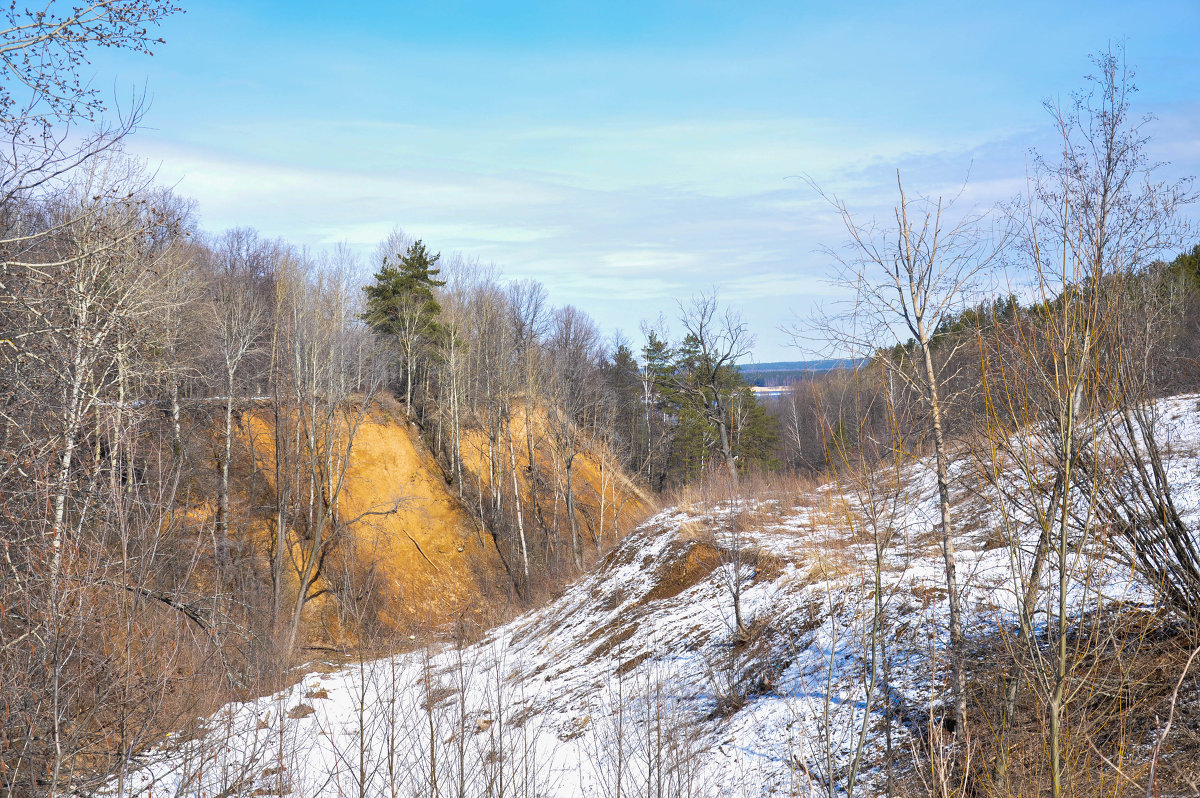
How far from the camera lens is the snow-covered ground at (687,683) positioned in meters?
5.95

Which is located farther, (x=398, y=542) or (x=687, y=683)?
(x=398, y=542)

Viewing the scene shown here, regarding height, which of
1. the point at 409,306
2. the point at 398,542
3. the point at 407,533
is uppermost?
the point at 409,306

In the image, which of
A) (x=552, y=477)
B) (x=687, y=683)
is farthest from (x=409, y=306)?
(x=687, y=683)

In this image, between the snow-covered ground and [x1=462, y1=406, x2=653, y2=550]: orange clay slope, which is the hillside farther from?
the snow-covered ground

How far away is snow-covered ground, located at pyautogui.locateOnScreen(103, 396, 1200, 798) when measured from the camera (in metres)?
5.95

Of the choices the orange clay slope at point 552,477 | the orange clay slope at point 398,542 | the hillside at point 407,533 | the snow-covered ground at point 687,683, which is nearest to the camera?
the snow-covered ground at point 687,683

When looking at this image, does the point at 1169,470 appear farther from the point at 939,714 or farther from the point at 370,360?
the point at 370,360

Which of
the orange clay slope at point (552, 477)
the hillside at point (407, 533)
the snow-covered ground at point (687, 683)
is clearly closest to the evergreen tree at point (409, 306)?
the hillside at point (407, 533)

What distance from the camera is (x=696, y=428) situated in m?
43.0

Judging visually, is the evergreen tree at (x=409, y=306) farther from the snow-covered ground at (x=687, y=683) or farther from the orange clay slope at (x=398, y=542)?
the snow-covered ground at (x=687, y=683)

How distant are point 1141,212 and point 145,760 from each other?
1197 centimetres

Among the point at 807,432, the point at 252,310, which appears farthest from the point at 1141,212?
the point at 807,432

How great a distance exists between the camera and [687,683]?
11023 mm

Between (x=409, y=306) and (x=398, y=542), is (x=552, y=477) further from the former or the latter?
(x=409, y=306)
